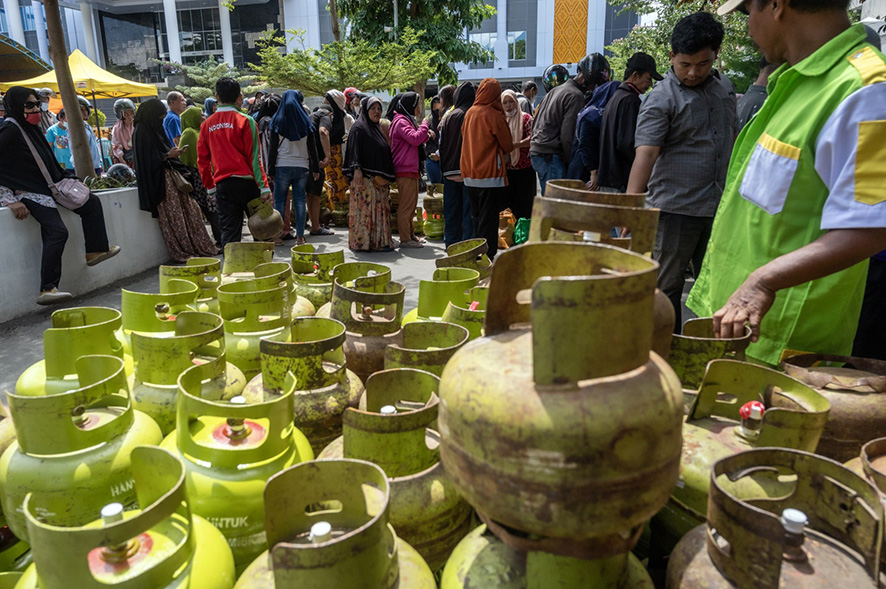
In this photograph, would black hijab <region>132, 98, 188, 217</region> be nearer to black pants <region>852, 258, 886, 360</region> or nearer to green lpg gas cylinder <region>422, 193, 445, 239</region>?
green lpg gas cylinder <region>422, 193, 445, 239</region>

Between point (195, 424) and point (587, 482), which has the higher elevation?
point (587, 482)

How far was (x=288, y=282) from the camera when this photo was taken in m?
2.79

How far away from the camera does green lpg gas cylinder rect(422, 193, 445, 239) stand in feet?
27.1

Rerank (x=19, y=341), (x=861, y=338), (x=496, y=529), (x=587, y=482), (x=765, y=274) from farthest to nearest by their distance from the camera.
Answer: (x=19, y=341), (x=861, y=338), (x=765, y=274), (x=496, y=529), (x=587, y=482)

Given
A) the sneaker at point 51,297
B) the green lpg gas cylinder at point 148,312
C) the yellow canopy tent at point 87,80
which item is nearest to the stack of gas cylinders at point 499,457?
the green lpg gas cylinder at point 148,312

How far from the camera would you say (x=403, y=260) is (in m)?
7.39

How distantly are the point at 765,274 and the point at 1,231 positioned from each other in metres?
5.91

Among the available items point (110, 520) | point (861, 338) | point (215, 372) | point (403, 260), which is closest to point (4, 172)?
point (403, 260)

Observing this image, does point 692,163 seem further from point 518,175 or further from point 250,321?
point 518,175

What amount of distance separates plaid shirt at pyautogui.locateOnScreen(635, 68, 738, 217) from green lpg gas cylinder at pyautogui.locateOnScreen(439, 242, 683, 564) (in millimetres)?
2356

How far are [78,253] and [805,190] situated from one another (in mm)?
6324

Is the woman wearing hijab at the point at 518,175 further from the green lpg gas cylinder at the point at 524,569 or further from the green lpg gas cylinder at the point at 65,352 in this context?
the green lpg gas cylinder at the point at 524,569

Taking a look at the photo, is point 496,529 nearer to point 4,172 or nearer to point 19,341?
point 19,341

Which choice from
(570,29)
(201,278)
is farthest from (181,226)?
(570,29)
